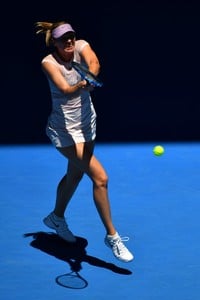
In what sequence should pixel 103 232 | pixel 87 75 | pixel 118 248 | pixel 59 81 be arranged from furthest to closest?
pixel 103 232, pixel 118 248, pixel 59 81, pixel 87 75

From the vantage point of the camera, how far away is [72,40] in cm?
507

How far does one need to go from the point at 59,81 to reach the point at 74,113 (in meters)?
0.33

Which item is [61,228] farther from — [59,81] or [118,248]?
[59,81]

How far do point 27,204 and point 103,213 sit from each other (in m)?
1.46

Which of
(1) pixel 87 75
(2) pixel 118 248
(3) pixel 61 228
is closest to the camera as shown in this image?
(1) pixel 87 75

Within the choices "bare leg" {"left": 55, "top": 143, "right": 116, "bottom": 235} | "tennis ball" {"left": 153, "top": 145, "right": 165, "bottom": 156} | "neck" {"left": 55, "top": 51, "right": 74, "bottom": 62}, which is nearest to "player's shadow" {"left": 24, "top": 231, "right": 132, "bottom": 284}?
"bare leg" {"left": 55, "top": 143, "right": 116, "bottom": 235}

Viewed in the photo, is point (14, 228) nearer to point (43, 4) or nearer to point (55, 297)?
point (55, 297)

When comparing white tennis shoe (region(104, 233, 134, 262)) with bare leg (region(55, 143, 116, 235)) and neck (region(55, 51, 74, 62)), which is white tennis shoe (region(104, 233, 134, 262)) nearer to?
bare leg (region(55, 143, 116, 235))

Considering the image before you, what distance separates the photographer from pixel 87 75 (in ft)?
16.0

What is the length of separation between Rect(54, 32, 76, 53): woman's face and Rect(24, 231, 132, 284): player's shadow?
151cm

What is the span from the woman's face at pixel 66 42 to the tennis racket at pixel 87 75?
11cm

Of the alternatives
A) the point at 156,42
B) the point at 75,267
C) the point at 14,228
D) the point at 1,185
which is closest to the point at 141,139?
the point at 156,42

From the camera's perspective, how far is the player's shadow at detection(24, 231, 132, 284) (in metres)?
5.28

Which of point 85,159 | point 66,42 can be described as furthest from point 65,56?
point 85,159
